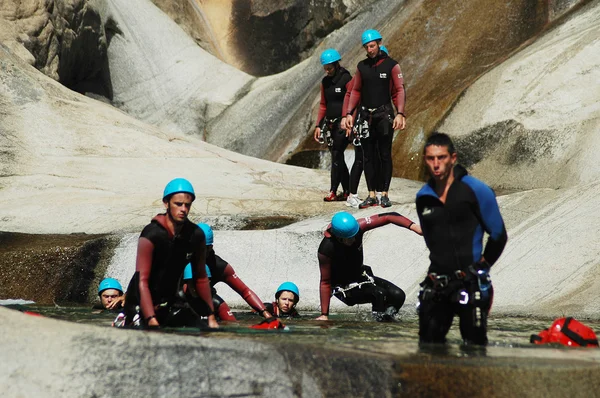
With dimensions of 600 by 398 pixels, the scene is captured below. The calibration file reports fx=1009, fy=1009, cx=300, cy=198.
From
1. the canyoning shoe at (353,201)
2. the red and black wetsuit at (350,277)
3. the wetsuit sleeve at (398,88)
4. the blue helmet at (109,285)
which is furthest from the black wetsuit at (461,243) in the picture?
the canyoning shoe at (353,201)

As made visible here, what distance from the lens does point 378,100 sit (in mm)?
12758

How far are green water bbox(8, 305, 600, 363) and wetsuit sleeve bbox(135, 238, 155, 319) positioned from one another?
1.07ft

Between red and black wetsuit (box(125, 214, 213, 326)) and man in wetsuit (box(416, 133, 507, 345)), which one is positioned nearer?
man in wetsuit (box(416, 133, 507, 345))

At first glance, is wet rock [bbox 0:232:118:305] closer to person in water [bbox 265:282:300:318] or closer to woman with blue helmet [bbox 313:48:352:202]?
person in water [bbox 265:282:300:318]

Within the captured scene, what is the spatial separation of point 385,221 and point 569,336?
113 inches

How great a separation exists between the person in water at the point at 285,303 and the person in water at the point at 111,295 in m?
1.68

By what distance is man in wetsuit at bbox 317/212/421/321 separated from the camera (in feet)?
32.4

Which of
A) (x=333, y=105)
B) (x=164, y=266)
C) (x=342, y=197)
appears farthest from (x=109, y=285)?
(x=342, y=197)

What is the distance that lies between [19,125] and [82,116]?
4.30ft

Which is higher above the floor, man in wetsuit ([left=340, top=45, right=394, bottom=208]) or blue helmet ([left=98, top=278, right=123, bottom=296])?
man in wetsuit ([left=340, top=45, right=394, bottom=208])

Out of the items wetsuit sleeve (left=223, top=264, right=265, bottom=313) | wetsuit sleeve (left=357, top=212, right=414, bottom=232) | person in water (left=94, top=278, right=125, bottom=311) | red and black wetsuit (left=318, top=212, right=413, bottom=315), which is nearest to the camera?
wetsuit sleeve (left=357, top=212, right=414, bottom=232)

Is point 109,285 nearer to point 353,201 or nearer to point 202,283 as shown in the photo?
point 202,283

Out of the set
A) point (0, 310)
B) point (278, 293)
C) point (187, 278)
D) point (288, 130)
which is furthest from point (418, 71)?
point (0, 310)

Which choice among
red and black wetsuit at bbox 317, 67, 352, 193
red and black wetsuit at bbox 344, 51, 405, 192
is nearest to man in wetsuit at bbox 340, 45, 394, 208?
red and black wetsuit at bbox 344, 51, 405, 192
